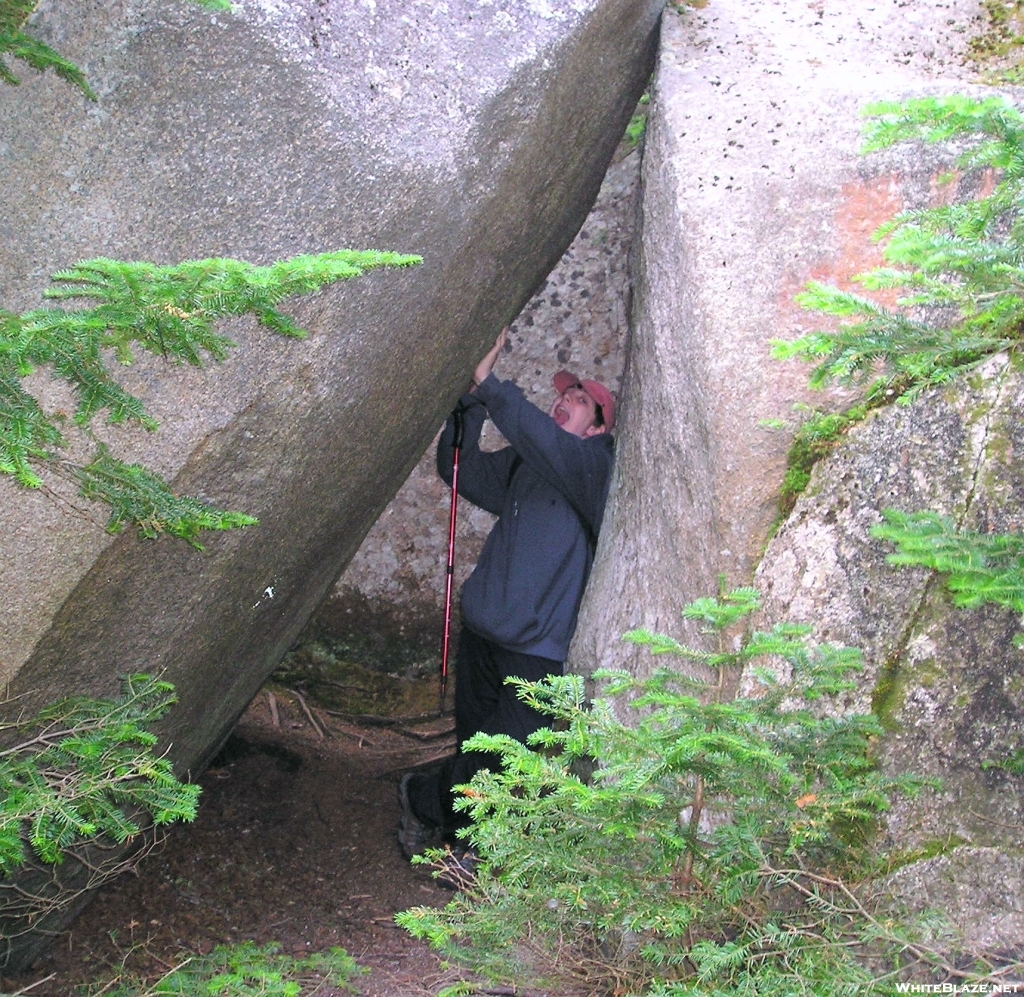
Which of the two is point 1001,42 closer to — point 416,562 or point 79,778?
point 416,562

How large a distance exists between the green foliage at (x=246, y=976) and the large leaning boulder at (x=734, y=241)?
4.92ft

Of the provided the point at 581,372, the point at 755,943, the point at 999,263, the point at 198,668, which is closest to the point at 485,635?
the point at 198,668

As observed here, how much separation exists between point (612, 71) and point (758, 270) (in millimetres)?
1196

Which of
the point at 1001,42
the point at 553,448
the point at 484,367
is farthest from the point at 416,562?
the point at 1001,42

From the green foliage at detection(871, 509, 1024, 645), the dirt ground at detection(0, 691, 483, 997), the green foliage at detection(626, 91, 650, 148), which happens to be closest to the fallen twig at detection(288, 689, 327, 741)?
the dirt ground at detection(0, 691, 483, 997)

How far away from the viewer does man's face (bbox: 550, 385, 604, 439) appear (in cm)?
502

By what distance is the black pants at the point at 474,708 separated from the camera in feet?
15.5

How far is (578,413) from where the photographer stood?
5.04 metres

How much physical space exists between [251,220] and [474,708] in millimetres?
2628

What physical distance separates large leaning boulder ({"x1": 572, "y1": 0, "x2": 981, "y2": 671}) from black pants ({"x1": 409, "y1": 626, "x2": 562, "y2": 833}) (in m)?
0.48

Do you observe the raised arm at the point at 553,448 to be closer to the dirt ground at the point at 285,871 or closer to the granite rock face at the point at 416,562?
the granite rock face at the point at 416,562

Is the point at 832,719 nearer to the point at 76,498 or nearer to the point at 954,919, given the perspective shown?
the point at 954,919

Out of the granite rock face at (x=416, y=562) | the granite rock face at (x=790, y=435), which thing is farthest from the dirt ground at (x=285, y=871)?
the granite rock face at (x=790, y=435)

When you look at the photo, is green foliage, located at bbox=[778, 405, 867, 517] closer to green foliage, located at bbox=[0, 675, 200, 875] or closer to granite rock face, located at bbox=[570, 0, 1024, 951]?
granite rock face, located at bbox=[570, 0, 1024, 951]
